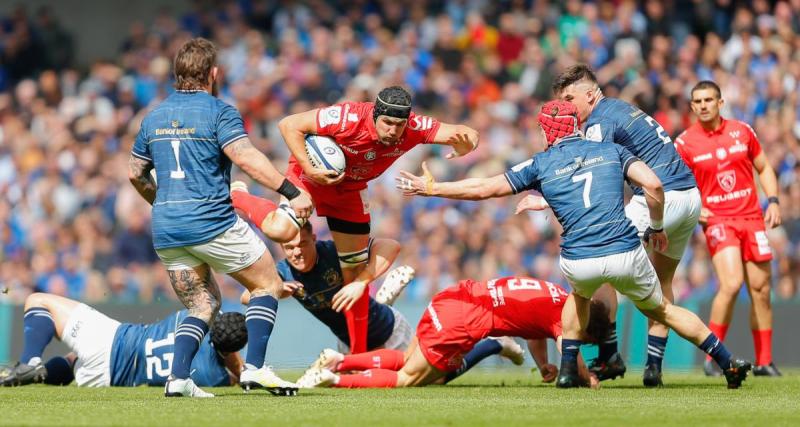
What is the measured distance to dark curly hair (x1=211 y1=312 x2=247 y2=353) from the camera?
908 cm

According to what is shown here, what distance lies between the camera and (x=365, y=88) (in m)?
17.9

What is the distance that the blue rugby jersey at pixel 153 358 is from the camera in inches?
370

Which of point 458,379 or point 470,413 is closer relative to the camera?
point 470,413

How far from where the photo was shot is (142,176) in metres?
8.39

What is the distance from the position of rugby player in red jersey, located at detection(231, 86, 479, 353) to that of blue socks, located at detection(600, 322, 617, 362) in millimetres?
1776

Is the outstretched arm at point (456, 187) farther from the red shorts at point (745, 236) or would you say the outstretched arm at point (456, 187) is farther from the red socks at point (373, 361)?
the red shorts at point (745, 236)

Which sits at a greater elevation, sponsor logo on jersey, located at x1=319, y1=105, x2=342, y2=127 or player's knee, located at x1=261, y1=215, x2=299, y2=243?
sponsor logo on jersey, located at x1=319, y1=105, x2=342, y2=127

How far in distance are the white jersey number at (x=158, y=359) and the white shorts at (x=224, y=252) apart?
52.0 inches

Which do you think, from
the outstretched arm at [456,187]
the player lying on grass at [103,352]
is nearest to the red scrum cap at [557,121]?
the outstretched arm at [456,187]

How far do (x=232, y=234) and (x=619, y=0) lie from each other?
39.6 ft

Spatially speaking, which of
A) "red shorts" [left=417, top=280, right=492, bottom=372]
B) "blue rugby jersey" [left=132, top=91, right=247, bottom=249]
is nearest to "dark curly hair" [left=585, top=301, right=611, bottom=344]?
"red shorts" [left=417, top=280, right=492, bottom=372]

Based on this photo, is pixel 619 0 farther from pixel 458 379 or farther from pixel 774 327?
pixel 458 379

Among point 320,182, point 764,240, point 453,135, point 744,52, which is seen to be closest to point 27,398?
point 320,182

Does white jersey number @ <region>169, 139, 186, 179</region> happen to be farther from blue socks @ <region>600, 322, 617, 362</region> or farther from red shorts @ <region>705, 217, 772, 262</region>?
red shorts @ <region>705, 217, 772, 262</region>
